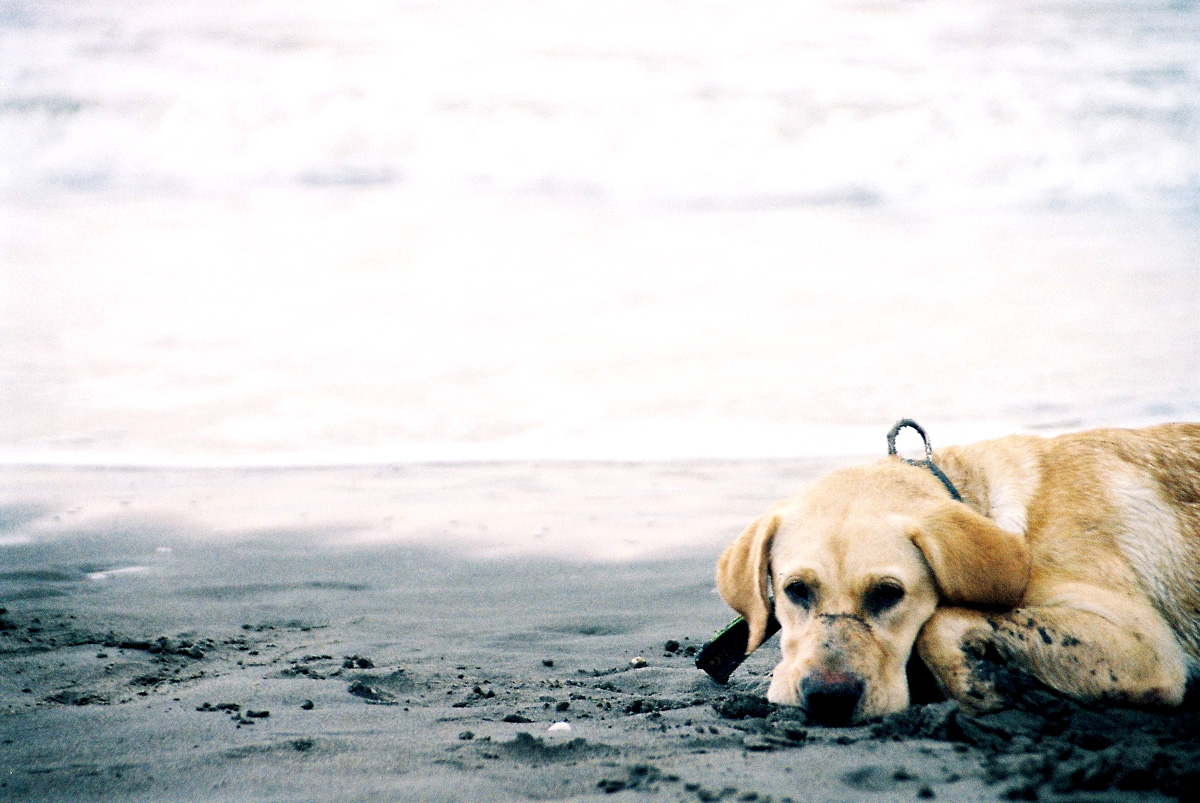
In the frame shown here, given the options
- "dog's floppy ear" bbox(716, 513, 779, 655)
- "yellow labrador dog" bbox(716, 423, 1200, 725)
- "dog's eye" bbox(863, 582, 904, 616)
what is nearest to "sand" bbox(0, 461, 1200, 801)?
"yellow labrador dog" bbox(716, 423, 1200, 725)

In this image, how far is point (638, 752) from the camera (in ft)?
9.34

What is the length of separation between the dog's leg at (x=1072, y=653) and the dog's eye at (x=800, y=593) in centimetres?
38

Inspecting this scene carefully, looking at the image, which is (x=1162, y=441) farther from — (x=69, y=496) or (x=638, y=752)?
(x=69, y=496)

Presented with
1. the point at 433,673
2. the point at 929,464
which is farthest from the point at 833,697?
the point at 433,673

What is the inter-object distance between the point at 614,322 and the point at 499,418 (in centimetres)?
375

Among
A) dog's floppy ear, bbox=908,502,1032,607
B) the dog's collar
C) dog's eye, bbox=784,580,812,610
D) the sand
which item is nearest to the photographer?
the sand

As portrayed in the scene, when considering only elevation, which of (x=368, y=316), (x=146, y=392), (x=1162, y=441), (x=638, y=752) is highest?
(x=368, y=316)

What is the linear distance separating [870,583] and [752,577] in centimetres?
54

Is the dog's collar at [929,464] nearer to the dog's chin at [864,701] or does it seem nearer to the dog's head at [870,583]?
the dog's head at [870,583]

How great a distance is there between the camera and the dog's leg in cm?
302

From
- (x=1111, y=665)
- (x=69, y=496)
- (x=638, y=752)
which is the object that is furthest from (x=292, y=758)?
(x=69, y=496)

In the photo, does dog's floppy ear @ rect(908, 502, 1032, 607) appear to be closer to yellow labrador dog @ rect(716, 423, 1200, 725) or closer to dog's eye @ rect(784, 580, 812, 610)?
yellow labrador dog @ rect(716, 423, 1200, 725)

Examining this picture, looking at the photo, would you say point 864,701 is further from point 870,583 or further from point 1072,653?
point 1072,653

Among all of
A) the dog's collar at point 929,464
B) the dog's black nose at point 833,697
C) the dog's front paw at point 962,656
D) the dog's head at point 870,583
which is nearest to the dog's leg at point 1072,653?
the dog's front paw at point 962,656
